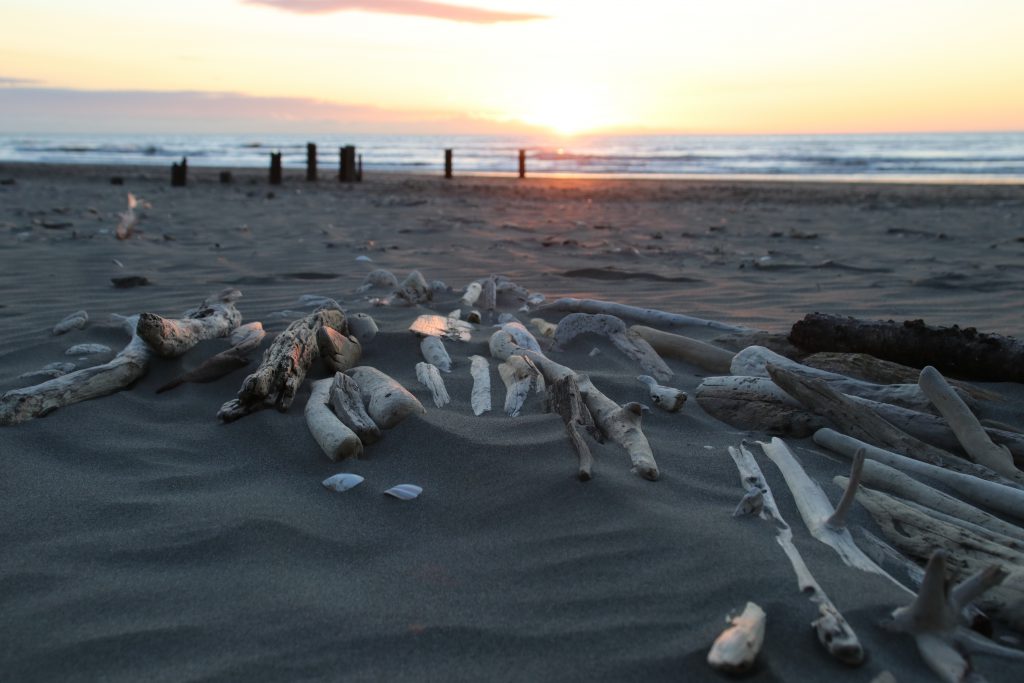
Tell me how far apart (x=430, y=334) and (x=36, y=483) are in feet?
5.48

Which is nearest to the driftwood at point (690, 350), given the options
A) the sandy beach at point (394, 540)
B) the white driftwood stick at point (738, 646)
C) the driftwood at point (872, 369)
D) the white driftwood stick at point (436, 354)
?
the sandy beach at point (394, 540)

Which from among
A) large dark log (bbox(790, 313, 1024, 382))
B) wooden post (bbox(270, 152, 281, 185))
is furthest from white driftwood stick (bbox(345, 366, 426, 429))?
wooden post (bbox(270, 152, 281, 185))

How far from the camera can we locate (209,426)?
100.0 inches

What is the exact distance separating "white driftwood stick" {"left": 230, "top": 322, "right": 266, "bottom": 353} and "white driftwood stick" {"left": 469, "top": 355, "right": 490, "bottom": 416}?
3.09 feet

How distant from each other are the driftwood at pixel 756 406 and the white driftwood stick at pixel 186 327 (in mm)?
2129

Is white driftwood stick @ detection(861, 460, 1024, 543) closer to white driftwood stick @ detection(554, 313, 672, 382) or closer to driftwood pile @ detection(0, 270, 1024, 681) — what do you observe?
driftwood pile @ detection(0, 270, 1024, 681)

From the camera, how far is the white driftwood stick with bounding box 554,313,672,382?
3326 mm

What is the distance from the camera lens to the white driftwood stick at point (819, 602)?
137 centimetres

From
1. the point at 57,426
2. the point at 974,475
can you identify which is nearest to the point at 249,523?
the point at 57,426

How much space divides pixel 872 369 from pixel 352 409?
6.82 ft

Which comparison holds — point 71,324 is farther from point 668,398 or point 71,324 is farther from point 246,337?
point 668,398

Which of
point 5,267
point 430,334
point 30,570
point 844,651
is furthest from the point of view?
point 5,267

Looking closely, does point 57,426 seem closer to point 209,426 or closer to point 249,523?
point 209,426

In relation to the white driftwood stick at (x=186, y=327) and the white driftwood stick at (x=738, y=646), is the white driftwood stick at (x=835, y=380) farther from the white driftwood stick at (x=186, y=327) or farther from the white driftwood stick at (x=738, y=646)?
the white driftwood stick at (x=186, y=327)
